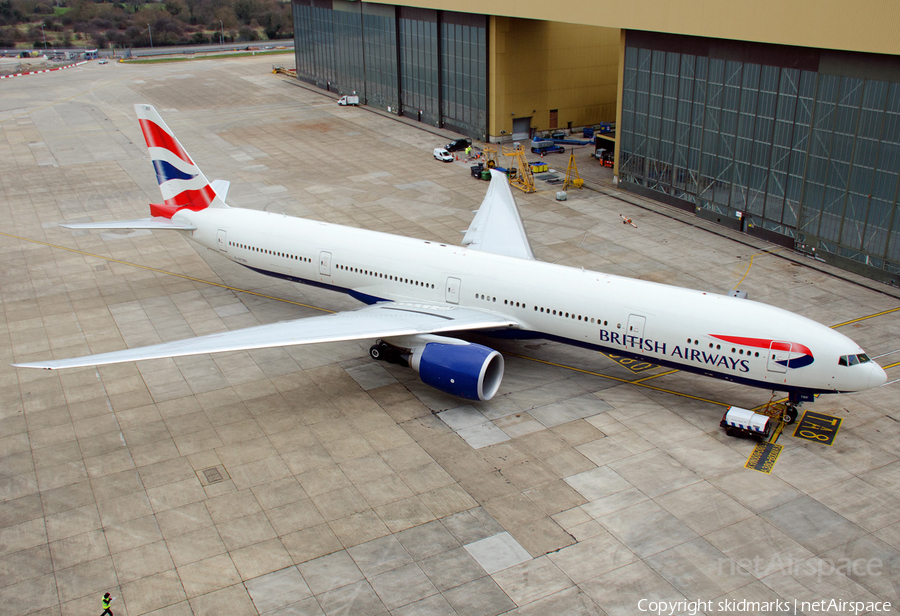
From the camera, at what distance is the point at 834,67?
41812mm

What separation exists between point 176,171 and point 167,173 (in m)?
0.64

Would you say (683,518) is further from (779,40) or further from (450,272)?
(779,40)

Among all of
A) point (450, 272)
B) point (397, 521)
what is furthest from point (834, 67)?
point (397, 521)

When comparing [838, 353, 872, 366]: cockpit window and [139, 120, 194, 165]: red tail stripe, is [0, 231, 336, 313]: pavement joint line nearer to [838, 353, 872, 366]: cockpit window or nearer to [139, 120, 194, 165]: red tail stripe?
[139, 120, 194, 165]: red tail stripe

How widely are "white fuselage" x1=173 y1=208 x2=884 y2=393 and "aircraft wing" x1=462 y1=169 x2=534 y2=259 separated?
484 centimetres

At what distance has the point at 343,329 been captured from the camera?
102 ft

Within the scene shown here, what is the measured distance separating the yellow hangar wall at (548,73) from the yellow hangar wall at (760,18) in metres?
7.88

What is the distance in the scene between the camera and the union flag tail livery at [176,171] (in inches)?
1561

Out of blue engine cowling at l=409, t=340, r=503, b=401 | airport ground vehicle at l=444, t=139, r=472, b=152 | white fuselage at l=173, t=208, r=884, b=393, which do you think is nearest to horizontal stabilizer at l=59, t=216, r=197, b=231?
white fuselage at l=173, t=208, r=884, b=393

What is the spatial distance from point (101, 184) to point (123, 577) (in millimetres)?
46511

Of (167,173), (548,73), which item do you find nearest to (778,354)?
(167,173)
